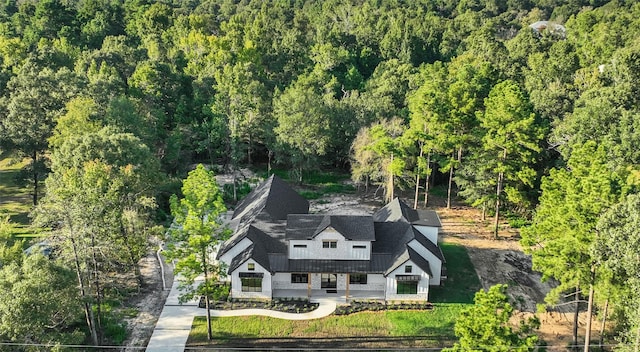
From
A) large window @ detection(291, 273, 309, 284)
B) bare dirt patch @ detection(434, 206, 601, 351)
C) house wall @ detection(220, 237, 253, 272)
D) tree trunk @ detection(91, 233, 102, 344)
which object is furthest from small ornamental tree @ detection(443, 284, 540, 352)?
tree trunk @ detection(91, 233, 102, 344)

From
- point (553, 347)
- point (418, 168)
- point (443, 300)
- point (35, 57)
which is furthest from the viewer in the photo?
point (35, 57)

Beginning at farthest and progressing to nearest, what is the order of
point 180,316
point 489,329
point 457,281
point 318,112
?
1. point 318,112
2. point 457,281
3. point 180,316
4. point 489,329

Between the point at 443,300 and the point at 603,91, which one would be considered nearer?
the point at 443,300

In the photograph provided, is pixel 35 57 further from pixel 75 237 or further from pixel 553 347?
pixel 553 347

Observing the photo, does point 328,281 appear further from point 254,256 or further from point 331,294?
point 254,256

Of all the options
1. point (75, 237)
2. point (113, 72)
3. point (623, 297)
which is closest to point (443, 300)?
point (623, 297)

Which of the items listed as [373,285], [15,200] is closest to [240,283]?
[373,285]
